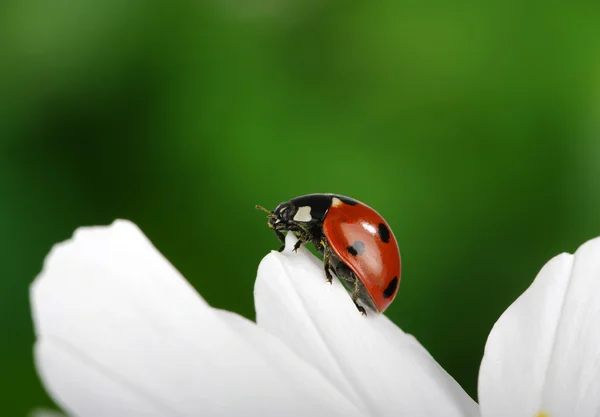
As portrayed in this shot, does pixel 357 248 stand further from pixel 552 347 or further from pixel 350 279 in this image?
pixel 552 347

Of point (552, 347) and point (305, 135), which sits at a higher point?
point (305, 135)

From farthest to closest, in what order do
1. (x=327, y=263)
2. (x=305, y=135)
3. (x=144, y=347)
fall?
(x=305, y=135) < (x=327, y=263) < (x=144, y=347)

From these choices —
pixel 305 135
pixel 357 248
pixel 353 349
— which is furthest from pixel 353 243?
pixel 305 135

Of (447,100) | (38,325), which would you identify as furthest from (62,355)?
(447,100)

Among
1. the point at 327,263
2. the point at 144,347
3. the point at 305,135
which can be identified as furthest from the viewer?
the point at 305,135

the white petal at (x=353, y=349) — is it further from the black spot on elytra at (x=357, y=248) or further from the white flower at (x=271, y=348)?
the black spot on elytra at (x=357, y=248)

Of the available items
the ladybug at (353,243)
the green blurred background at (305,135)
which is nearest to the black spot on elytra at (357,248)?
the ladybug at (353,243)
